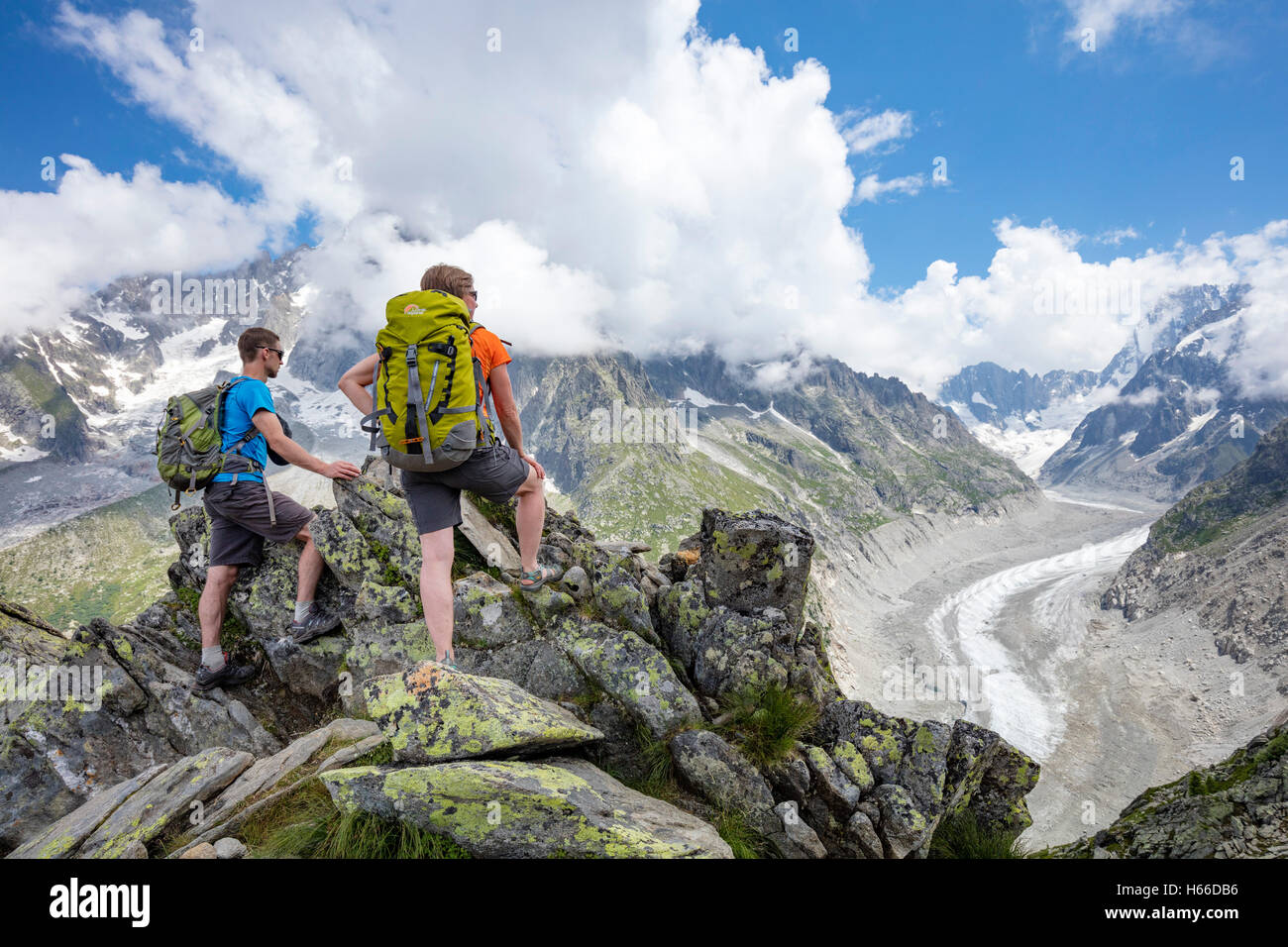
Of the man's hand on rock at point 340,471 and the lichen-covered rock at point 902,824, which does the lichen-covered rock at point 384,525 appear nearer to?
the man's hand on rock at point 340,471

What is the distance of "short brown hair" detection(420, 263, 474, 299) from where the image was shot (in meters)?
7.30

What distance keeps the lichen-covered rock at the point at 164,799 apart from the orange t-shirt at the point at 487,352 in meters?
6.24

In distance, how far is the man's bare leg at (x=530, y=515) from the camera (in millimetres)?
8398

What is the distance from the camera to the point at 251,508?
959cm

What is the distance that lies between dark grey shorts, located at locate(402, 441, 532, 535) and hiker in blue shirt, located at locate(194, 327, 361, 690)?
2206 millimetres

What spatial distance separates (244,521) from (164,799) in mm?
4536

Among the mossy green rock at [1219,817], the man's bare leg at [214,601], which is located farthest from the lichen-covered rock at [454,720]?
the mossy green rock at [1219,817]

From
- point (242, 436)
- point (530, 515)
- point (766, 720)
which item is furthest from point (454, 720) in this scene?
point (242, 436)

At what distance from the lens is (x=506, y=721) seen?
6531 mm

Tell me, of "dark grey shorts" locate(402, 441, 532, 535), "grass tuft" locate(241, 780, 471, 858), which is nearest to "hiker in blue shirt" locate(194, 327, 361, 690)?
"dark grey shorts" locate(402, 441, 532, 535)
